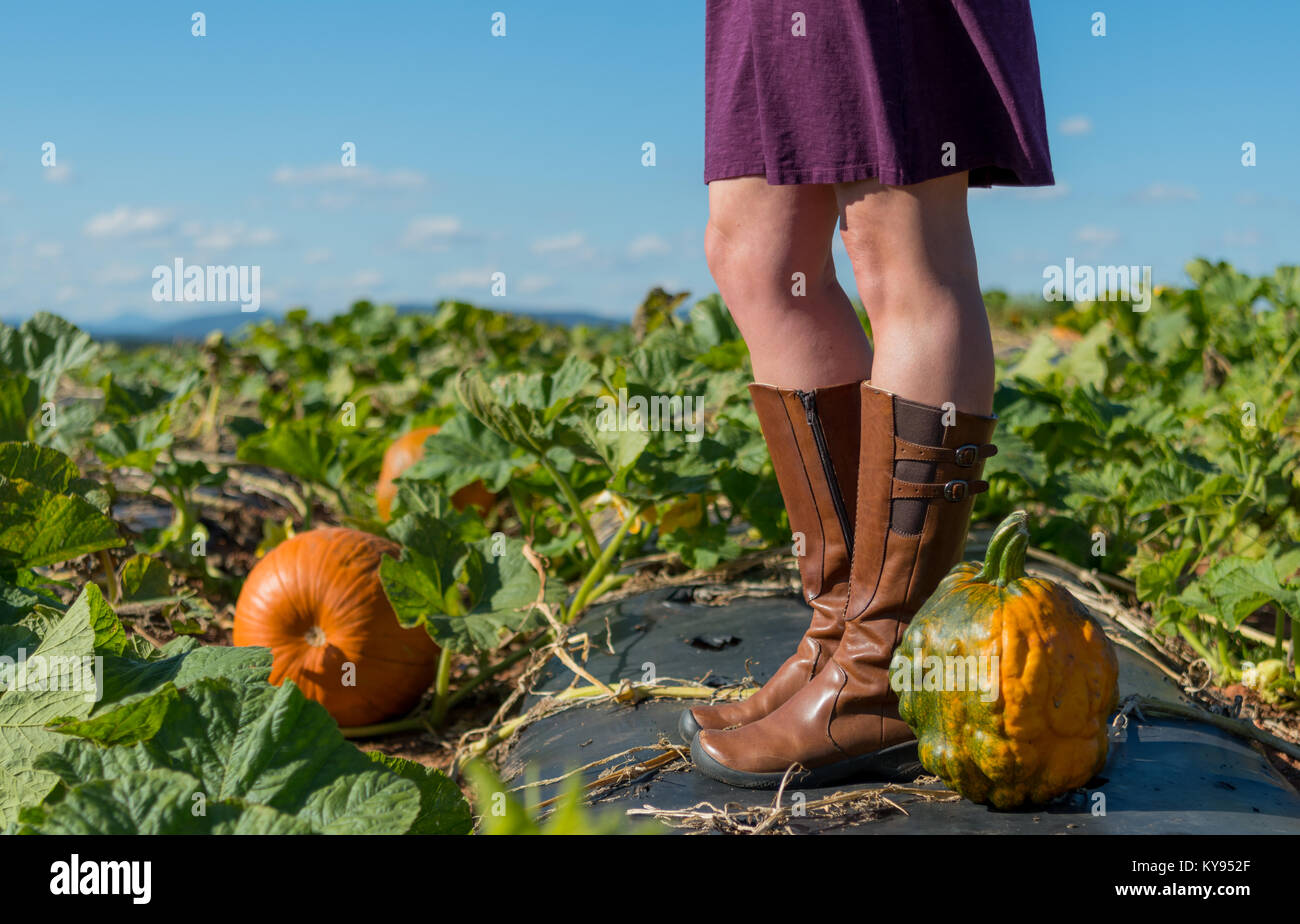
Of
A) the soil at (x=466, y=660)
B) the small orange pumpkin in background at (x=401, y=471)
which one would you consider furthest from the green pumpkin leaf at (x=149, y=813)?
the small orange pumpkin in background at (x=401, y=471)

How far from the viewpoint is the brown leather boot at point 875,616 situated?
1493 mm

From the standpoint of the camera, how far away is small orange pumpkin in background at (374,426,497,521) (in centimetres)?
360

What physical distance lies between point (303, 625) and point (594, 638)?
70 cm

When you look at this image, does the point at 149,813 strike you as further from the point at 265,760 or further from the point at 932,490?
the point at 932,490

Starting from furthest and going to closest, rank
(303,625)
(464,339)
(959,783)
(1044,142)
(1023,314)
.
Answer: (1023,314), (464,339), (303,625), (1044,142), (959,783)

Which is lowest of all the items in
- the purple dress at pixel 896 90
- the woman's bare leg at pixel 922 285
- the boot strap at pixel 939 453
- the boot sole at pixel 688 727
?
the boot sole at pixel 688 727

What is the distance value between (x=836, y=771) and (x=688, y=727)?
257 mm

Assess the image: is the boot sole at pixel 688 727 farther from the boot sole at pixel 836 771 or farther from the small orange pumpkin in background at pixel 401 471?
the small orange pumpkin in background at pixel 401 471

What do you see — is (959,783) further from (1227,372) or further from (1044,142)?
(1227,372)

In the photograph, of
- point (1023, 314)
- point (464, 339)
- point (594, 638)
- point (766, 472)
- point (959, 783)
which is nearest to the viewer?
point (959, 783)

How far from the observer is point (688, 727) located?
172 centimetres

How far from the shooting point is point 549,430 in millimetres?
2439

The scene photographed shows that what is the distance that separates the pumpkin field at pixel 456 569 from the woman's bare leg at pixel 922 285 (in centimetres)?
21
